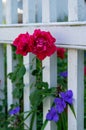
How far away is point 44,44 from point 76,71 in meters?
0.21

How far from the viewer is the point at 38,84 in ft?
6.64

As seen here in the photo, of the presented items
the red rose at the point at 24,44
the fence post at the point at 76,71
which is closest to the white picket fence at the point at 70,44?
the fence post at the point at 76,71

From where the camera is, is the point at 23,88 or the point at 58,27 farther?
the point at 23,88

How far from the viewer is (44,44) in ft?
5.87

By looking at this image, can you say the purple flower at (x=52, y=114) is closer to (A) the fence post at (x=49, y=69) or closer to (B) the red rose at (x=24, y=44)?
(A) the fence post at (x=49, y=69)

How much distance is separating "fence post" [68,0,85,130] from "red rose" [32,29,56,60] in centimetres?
11

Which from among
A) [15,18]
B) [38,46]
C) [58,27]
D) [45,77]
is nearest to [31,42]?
[38,46]

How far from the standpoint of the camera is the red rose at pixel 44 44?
179cm

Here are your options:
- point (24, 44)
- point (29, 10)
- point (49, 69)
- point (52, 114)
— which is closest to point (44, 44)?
point (24, 44)

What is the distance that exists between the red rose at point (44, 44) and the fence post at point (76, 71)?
0.35 feet

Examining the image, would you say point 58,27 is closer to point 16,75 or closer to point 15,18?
Answer: point 16,75

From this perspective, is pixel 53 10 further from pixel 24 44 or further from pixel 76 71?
pixel 76 71

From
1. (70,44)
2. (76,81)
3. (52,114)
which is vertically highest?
(70,44)

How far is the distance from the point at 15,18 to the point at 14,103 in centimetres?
59
